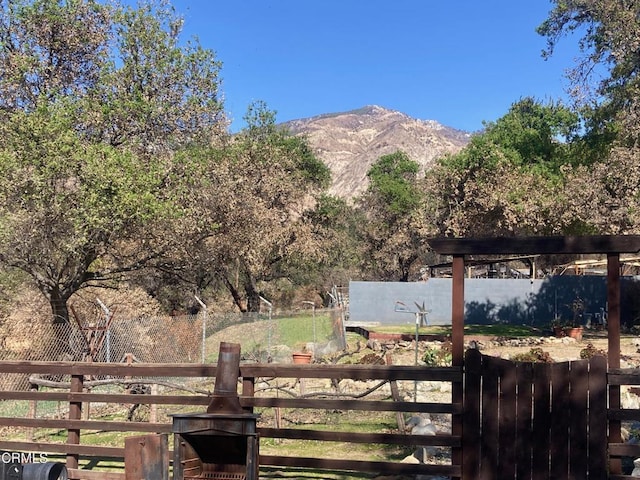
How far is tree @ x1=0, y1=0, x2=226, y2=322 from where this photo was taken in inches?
477

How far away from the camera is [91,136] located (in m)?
15.4

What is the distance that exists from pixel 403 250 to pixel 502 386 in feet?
132

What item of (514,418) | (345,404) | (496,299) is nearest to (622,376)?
(514,418)

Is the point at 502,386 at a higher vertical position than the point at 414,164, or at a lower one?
lower

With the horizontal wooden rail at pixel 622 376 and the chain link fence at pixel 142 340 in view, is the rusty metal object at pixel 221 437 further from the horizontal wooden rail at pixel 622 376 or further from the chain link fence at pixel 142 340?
the chain link fence at pixel 142 340

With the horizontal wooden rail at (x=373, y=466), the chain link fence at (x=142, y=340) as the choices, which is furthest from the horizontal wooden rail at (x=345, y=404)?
the chain link fence at (x=142, y=340)

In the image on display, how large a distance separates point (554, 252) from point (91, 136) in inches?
525

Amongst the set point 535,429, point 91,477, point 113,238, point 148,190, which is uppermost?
point 148,190

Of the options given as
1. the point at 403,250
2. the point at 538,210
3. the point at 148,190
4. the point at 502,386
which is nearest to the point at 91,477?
the point at 502,386

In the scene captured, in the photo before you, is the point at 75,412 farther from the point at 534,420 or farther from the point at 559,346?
the point at 559,346

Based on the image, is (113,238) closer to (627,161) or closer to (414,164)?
(627,161)

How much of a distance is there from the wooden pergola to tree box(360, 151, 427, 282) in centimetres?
3786

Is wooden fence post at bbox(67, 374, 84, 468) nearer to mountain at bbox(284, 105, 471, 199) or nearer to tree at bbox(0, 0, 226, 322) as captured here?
tree at bbox(0, 0, 226, 322)

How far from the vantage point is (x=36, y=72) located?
1538cm
